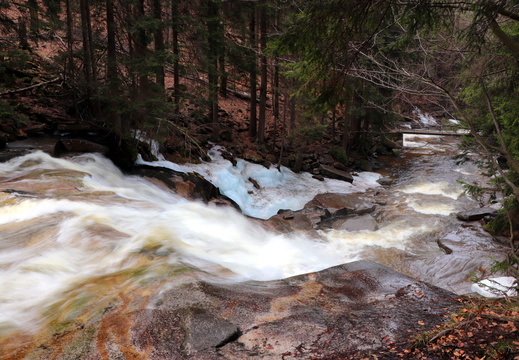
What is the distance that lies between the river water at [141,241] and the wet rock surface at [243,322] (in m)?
0.62

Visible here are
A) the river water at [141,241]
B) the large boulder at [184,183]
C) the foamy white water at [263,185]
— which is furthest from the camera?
the foamy white water at [263,185]

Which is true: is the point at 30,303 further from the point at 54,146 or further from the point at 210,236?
the point at 54,146

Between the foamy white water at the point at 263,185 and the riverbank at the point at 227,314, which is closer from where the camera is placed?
the riverbank at the point at 227,314

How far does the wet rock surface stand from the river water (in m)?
0.62

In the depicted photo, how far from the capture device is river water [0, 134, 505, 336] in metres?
4.84

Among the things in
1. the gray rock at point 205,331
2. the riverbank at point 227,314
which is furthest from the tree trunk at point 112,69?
the gray rock at point 205,331

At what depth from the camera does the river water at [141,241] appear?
4836 mm

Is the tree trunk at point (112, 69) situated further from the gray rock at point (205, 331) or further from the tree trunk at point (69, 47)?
the gray rock at point (205, 331)

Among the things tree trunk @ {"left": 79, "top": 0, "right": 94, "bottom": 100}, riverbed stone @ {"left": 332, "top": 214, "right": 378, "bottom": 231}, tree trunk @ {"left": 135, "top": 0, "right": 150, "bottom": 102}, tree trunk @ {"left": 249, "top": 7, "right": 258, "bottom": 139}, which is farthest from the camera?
tree trunk @ {"left": 249, "top": 7, "right": 258, "bottom": 139}

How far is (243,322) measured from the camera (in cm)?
401

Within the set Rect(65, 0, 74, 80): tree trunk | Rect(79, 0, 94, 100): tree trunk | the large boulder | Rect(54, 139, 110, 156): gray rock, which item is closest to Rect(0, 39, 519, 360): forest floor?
the large boulder

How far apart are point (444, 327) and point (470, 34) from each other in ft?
13.6

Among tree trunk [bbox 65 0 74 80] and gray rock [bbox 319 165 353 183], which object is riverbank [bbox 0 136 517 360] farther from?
gray rock [bbox 319 165 353 183]

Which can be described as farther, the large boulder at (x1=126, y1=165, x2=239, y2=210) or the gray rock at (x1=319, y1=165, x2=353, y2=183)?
the gray rock at (x1=319, y1=165, x2=353, y2=183)
